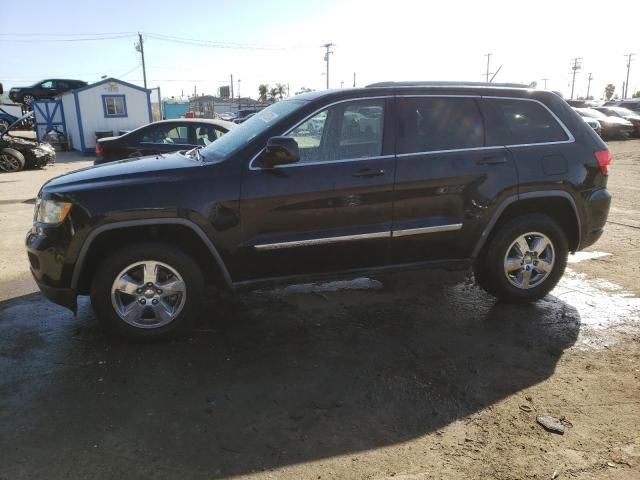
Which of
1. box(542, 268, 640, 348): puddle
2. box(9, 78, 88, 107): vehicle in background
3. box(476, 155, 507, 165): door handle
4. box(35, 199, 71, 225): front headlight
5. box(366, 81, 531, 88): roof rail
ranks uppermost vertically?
box(9, 78, 88, 107): vehicle in background

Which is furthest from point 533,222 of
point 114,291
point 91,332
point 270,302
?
point 91,332

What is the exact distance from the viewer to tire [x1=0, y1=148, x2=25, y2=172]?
15.1 meters

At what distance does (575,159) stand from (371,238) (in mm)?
1994

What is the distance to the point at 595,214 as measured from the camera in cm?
454

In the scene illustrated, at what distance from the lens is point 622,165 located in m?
15.0

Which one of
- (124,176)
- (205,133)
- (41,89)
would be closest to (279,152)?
(124,176)

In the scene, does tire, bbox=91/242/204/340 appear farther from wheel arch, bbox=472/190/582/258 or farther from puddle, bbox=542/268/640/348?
puddle, bbox=542/268/640/348

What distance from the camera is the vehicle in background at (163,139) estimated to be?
888cm

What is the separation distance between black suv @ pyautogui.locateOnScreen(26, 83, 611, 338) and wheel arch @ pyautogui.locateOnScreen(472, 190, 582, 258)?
0.04 feet

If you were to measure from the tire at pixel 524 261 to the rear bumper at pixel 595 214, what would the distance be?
226 mm

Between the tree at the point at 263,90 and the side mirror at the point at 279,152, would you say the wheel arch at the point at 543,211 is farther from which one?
the tree at the point at 263,90

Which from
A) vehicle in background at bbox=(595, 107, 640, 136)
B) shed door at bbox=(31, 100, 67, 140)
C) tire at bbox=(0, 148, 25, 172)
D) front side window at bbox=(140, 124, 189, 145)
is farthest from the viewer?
vehicle in background at bbox=(595, 107, 640, 136)

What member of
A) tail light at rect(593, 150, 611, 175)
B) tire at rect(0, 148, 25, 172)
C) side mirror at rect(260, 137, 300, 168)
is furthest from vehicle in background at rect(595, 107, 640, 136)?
side mirror at rect(260, 137, 300, 168)

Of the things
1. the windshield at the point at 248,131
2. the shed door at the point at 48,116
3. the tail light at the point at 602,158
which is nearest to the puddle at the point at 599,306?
the tail light at the point at 602,158
